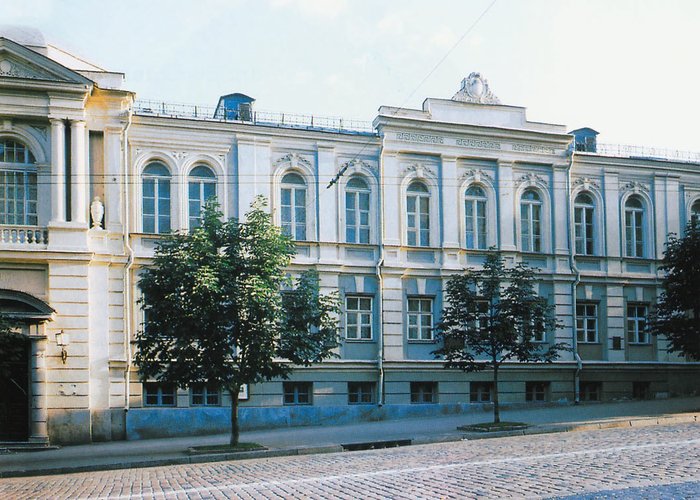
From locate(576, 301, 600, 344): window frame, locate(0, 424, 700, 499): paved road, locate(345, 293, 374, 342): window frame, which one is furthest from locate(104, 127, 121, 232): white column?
locate(576, 301, 600, 344): window frame

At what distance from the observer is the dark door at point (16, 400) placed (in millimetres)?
25734

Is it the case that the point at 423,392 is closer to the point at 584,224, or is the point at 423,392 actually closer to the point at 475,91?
the point at 584,224

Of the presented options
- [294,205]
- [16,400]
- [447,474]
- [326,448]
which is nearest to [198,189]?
[294,205]

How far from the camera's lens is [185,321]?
871 inches

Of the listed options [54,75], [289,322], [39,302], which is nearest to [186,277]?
[289,322]

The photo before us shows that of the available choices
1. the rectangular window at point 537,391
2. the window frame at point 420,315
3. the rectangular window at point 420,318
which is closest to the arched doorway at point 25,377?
the window frame at point 420,315

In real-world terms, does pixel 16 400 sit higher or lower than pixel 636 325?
lower

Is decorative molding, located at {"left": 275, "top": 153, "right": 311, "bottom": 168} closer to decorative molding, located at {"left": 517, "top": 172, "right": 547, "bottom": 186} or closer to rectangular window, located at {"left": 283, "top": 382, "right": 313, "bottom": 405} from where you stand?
rectangular window, located at {"left": 283, "top": 382, "right": 313, "bottom": 405}

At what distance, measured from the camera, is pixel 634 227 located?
34625 mm

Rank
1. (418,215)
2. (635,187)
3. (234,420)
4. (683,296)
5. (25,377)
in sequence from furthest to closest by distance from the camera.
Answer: (635,187), (418,215), (683,296), (25,377), (234,420)

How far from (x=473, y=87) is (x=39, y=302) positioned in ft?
55.5

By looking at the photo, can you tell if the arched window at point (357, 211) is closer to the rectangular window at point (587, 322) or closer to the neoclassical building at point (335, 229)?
the neoclassical building at point (335, 229)

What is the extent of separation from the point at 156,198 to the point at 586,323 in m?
16.3

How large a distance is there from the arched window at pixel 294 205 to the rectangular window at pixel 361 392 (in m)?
5.25
